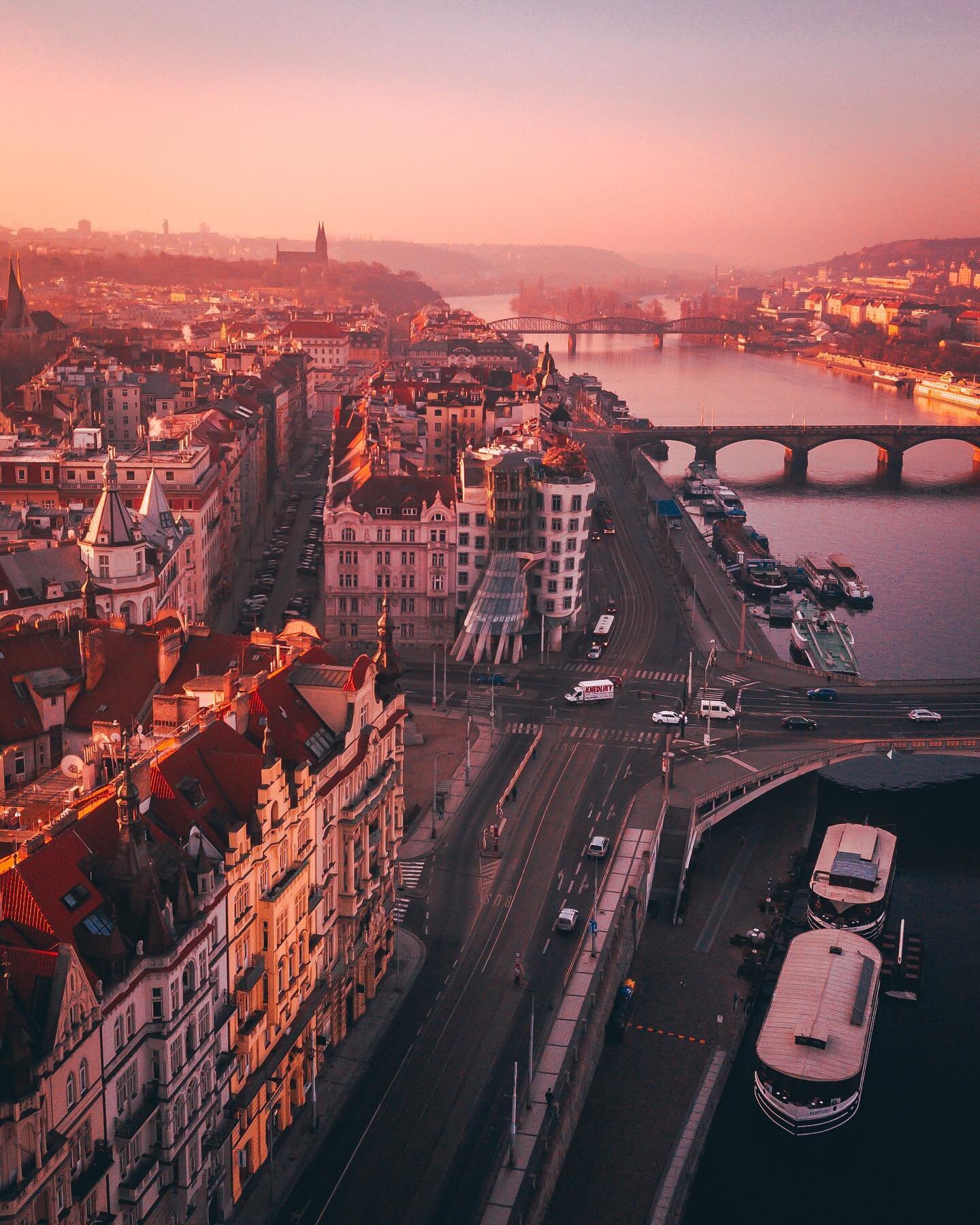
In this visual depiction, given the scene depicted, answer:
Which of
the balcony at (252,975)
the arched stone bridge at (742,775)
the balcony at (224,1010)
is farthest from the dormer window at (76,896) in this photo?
the arched stone bridge at (742,775)

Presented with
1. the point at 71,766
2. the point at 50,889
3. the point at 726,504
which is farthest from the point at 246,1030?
the point at 726,504

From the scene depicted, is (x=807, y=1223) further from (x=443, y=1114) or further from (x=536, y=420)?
(x=536, y=420)

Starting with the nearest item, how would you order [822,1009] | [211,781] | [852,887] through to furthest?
[211,781] → [822,1009] → [852,887]

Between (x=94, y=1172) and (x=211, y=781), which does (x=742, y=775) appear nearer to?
(x=211, y=781)

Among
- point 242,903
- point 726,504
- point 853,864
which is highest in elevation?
point 242,903

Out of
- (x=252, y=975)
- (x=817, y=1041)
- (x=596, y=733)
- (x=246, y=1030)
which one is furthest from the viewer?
(x=596, y=733)

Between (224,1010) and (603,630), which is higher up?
(224,1010)

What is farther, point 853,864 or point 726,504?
point 726,504

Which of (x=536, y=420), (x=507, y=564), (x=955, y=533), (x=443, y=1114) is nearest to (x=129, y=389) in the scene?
(x=536, y=420)
